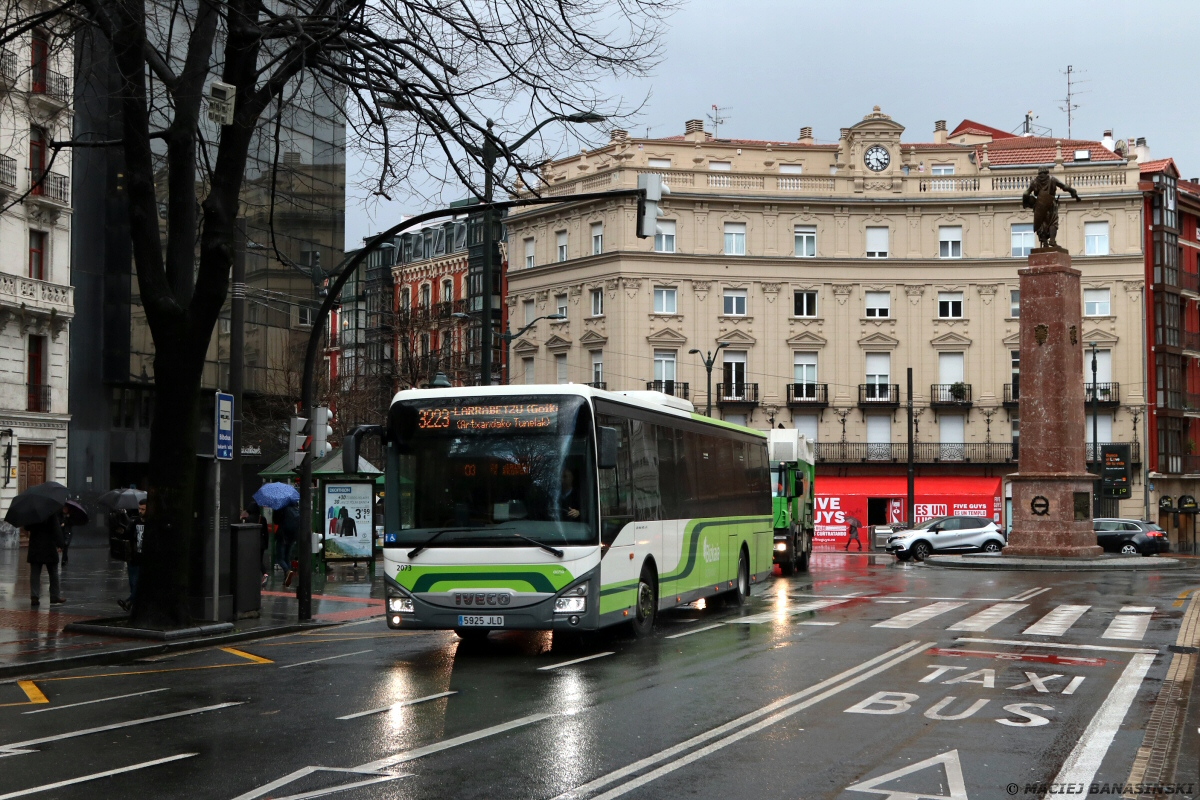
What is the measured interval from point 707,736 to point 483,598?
5.10m

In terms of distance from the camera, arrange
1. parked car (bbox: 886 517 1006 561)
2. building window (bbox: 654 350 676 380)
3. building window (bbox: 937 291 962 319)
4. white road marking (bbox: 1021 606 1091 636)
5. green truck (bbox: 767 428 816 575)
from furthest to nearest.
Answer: building window (bbox: 937 291 962 319) < building window (bbox: 654 350 676 380) < parked car (bbox: 886 517 1006 561) < green truck (bbox: 767 428 816 575) < white road marking (bbox: 1021 606 1091 636)

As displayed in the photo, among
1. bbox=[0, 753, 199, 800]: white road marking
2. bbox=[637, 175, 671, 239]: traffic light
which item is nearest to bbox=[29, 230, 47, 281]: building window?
bbox=[637, 175, 671, 239]: traffic light

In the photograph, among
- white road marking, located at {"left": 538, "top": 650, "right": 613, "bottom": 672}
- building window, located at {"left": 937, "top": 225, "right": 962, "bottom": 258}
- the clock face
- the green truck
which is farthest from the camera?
the clock face

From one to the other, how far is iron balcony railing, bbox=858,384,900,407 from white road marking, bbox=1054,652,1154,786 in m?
46.9

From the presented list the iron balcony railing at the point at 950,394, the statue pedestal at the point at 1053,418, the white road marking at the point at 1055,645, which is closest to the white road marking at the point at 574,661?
the white road marking at the point at 1055,645

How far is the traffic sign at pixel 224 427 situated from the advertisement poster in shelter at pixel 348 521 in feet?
34.3

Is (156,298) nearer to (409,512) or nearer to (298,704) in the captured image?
(409,512)

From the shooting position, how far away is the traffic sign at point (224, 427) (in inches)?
688

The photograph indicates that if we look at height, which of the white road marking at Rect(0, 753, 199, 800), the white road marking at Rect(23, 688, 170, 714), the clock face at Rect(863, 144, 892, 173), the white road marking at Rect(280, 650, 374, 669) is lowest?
the white road marking at Rect(280, 650, 374, 669)

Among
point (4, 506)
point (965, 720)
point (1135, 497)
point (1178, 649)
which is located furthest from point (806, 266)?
point (965, 720)

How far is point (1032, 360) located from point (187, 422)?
2545 cm

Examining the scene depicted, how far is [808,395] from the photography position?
6041cm

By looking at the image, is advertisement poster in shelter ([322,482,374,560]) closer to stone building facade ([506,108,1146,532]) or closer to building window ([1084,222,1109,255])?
stone building facade ([506,108,1146,532])

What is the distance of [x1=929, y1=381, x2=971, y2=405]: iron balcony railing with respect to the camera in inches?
2349
